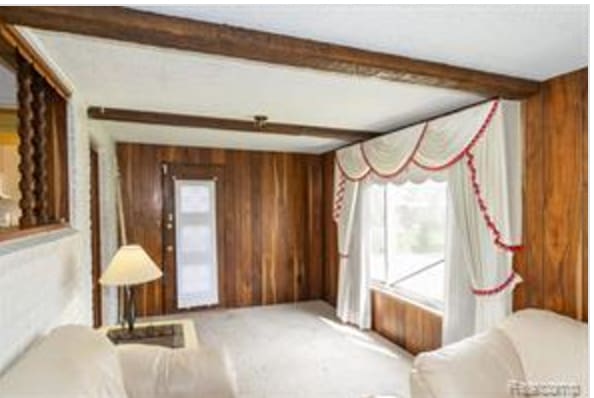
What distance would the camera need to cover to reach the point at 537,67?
6.58 feet

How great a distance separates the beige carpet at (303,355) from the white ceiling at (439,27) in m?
2.29

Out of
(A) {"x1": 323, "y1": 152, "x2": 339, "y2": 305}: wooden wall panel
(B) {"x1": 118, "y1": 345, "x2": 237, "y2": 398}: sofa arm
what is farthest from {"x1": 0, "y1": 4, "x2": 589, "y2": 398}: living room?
(A) {"x1": 323, "y1": 152, "x2": 339, "y2": 305}: wooden wall panel

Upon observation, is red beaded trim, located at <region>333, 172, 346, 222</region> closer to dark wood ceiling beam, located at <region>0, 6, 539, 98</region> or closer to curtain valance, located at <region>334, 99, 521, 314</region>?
curtain valance, located at <region>334, 99, 521, 314</region>

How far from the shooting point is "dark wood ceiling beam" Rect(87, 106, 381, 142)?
285 centimetres

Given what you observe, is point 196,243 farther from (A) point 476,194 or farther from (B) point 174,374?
(A) point 476,194

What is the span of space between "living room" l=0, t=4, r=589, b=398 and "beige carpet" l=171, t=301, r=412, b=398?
3cm

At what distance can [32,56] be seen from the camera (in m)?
1.66

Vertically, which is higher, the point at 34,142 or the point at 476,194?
the point at 34,142

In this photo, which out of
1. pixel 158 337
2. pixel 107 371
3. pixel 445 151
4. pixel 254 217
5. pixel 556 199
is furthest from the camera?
pixel 254 217

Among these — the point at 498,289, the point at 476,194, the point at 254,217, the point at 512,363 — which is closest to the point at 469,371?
the point at 512,363

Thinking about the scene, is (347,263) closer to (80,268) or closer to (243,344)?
(243,344)

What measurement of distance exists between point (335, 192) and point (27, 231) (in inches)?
137

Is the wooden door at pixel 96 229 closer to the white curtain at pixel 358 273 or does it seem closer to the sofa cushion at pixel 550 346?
the white curtain at pixel 358 273

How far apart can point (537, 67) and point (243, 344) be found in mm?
3233
